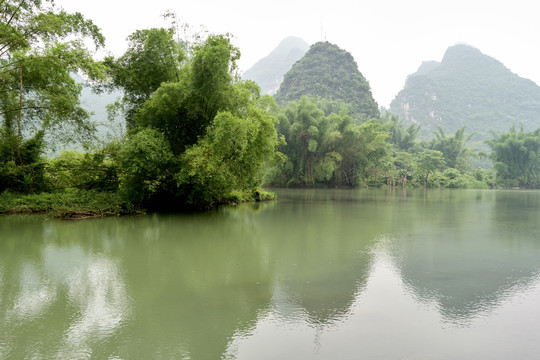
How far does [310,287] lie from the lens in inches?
171

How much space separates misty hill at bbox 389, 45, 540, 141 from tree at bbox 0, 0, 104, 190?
82261 millimetres

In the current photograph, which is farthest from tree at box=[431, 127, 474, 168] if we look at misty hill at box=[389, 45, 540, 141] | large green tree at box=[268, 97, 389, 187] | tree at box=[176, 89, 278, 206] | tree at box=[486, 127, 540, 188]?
tree at box=[176, 89, 278, 206]

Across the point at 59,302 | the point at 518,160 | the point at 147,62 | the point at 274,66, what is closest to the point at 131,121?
the point at 147,62

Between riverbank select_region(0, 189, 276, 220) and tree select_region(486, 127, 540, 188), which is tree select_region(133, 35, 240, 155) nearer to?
riverbank select_region(0, 189, 276, 220)

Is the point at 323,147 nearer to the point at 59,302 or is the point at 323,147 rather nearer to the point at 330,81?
the point at 59,302

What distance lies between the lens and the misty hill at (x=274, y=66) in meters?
122

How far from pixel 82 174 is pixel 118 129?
3061mm

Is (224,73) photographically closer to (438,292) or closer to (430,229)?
(430,229)

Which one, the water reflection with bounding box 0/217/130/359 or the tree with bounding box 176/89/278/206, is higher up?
the tree with bounding box 176/89/278/206

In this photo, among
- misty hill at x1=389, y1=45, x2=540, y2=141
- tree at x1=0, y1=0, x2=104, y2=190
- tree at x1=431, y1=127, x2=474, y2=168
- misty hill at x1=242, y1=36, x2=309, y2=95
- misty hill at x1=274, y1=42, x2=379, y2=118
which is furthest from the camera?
misty hill at x1=242, y1=36, x2=309, y2=95

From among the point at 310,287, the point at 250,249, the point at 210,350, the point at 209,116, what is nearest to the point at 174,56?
the point at 209,116

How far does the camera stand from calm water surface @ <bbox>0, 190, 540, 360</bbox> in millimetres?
2857

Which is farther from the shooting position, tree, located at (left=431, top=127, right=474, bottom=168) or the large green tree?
tree, located at (left=431, top=127, right=474, bottom=168)

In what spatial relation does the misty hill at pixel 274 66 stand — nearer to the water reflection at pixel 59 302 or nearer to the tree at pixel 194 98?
the tree at pixel 194 98
